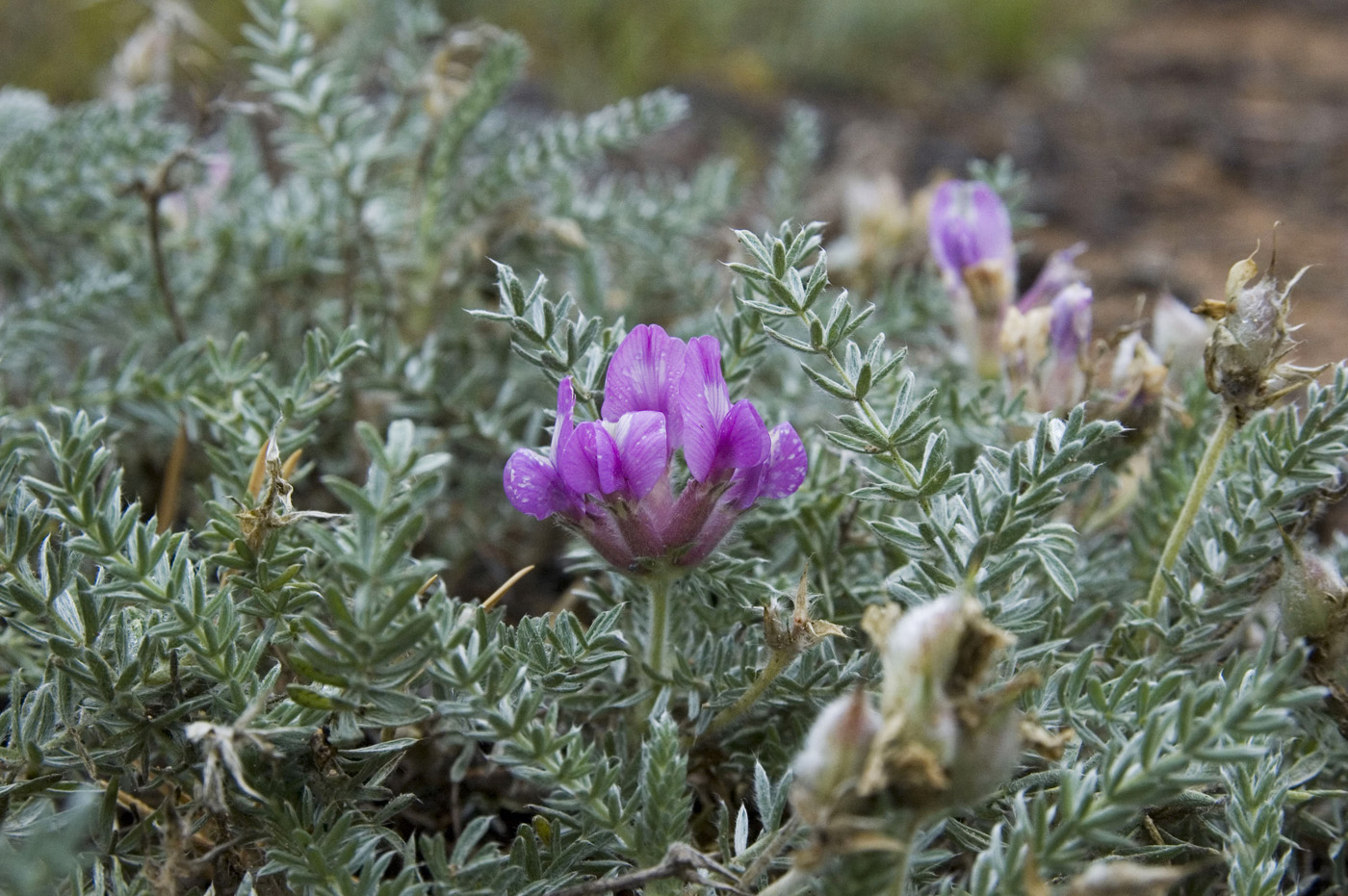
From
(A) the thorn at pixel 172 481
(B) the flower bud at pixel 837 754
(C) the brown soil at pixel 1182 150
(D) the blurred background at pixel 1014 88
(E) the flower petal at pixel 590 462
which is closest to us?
(B) the flower bud at pixel 837 754

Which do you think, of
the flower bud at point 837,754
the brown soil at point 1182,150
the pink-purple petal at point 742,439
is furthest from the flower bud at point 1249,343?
the brown soil at point 1182,150

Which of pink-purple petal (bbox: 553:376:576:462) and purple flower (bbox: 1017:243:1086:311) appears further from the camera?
purple flower (bbox: 1017:243:1086:311)

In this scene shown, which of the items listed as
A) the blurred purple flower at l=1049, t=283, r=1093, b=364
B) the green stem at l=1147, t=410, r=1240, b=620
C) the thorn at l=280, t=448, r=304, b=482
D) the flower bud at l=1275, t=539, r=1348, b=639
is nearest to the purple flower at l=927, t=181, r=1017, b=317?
the blurred purple flower at l=1049, t=283, r=1093, b=364

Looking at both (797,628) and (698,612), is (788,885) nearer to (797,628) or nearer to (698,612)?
(797,628)

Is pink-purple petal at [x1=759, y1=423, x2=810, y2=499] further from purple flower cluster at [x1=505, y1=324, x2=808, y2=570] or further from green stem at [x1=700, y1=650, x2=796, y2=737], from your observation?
green stem at [x1=700, y1=650, x2=796, y2=737]

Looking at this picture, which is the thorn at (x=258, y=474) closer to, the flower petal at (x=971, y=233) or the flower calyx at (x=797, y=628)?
the flower calyx at (x=797, y=628)

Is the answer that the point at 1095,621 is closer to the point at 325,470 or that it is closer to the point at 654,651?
the point at 654,651

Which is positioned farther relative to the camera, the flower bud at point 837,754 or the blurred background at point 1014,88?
the blurred background at point 1014,88
